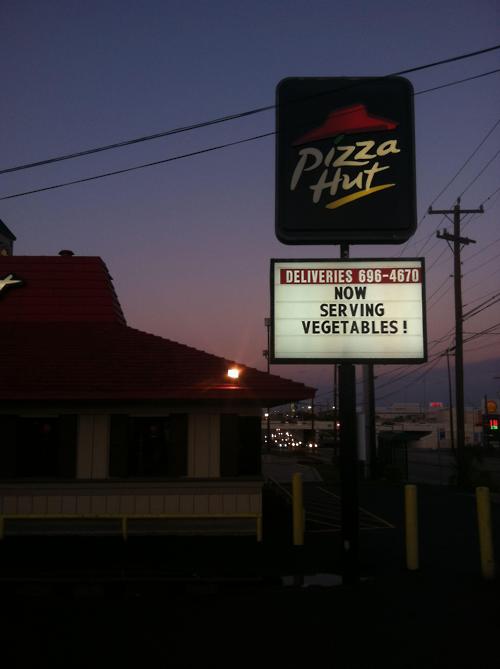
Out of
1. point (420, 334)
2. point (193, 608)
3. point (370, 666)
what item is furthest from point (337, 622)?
point (420, 334)

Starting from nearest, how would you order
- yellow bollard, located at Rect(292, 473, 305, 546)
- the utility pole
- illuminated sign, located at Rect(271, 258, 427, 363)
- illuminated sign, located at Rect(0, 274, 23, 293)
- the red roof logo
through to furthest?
illuminated sign, located at Rect(271, 258, 427, 363), the red roof logo, yellow bollard, located at Rect(292, 473, 305, 546), illuminated sign, located at Rect(0, 274, 23, 293), the utility pole

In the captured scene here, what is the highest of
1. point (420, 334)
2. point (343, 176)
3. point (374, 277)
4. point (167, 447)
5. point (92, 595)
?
point (343, 176)

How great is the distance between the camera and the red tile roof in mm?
12648

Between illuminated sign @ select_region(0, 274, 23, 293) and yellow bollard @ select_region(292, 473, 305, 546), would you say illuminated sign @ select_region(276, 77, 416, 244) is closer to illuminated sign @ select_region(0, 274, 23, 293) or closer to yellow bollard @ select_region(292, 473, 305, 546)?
yellow bollard @ select_region(292, 473, 305, 546)

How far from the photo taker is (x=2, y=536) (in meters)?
12.3

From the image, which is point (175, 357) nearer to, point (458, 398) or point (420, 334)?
point (420, 334)

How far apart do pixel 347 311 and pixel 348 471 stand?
250 centimetres

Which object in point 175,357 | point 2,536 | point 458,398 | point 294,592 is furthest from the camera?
point 458,398

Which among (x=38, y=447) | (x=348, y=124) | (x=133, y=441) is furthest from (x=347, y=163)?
(x=38, y=447)

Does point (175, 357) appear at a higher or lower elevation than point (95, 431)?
higher

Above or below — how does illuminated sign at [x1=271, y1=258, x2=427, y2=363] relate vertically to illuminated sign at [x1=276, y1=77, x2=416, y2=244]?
below

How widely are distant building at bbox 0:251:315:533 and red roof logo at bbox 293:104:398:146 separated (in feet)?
17.3

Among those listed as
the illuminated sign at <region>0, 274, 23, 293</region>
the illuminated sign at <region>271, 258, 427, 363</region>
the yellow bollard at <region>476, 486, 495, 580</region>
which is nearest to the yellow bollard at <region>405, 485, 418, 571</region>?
the yellow bollard at <region>476, 486, 495, 580</region>

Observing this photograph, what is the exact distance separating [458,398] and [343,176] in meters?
20.0
